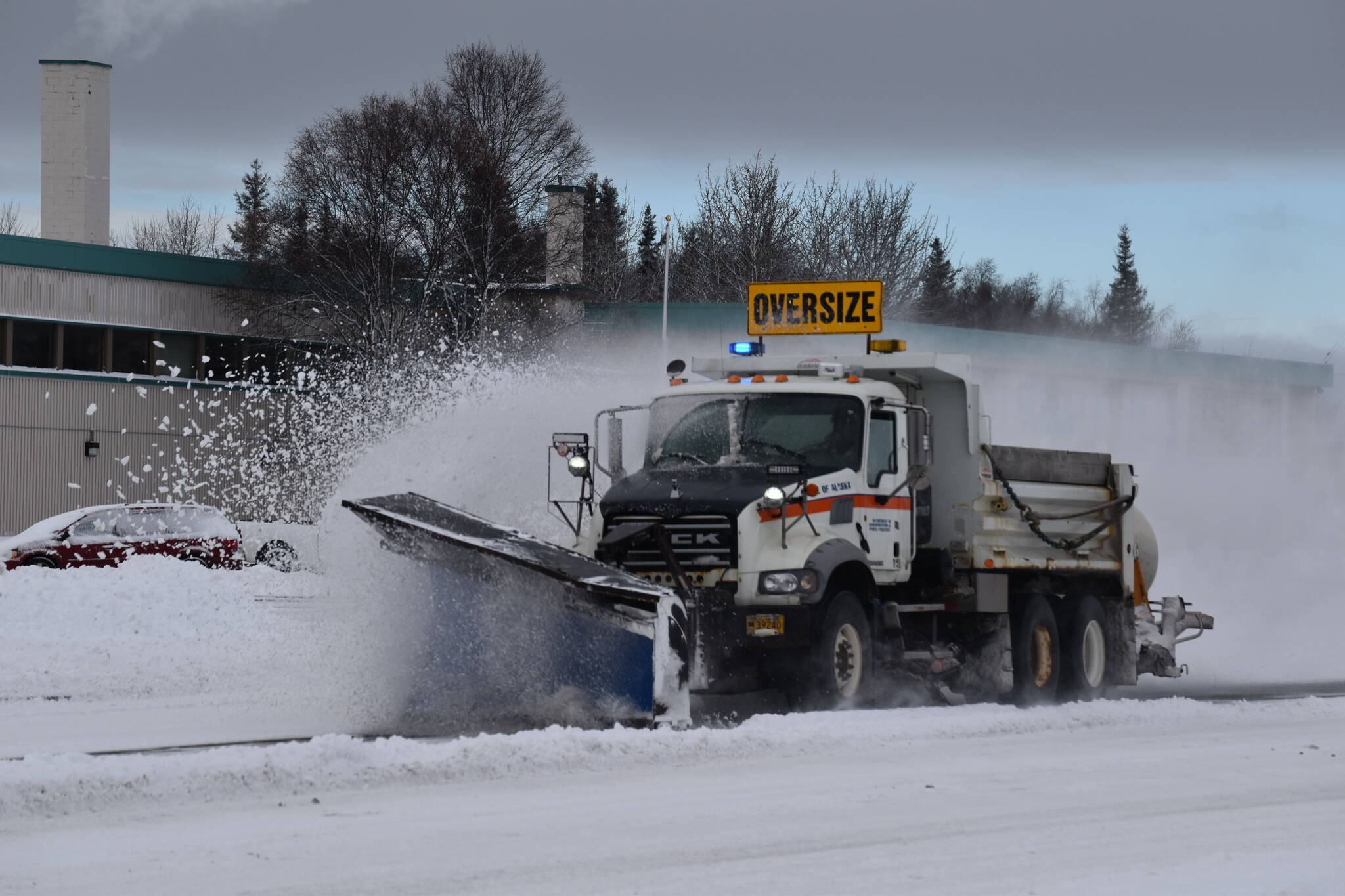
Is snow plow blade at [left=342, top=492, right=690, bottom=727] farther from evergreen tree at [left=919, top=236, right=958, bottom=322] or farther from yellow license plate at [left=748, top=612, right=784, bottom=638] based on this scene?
evergreen tree at [left=919, top=236, right=958, bottom=322]

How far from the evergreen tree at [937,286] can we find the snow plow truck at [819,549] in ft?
144

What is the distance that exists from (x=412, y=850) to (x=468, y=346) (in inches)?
1285

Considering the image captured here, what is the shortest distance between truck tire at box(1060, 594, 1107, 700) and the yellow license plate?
464 centimetres

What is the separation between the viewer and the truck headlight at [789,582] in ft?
36.5

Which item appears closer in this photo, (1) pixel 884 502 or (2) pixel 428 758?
(2) pixel 428 758

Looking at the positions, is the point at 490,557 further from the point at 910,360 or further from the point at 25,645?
the point at 25,645

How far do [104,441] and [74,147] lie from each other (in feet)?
31.9

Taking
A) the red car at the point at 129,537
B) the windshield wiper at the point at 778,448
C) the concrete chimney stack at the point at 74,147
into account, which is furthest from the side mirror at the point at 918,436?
the concrete chimney stack at the point at 74,147

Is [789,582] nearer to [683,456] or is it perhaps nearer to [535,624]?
[683,456]

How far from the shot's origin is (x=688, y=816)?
7465 mm

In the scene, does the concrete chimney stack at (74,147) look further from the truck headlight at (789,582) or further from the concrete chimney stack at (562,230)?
the truck headlight at (789,582)

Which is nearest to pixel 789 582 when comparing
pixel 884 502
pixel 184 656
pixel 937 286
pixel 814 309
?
pixel 884 502

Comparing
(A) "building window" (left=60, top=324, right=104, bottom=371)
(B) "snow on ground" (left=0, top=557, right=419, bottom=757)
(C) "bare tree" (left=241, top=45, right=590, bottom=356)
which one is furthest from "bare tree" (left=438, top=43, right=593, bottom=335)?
(B) "snow on ground" (left=0, top=557, right=419, bottom=757)

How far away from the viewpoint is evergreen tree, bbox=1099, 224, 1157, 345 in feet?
317
